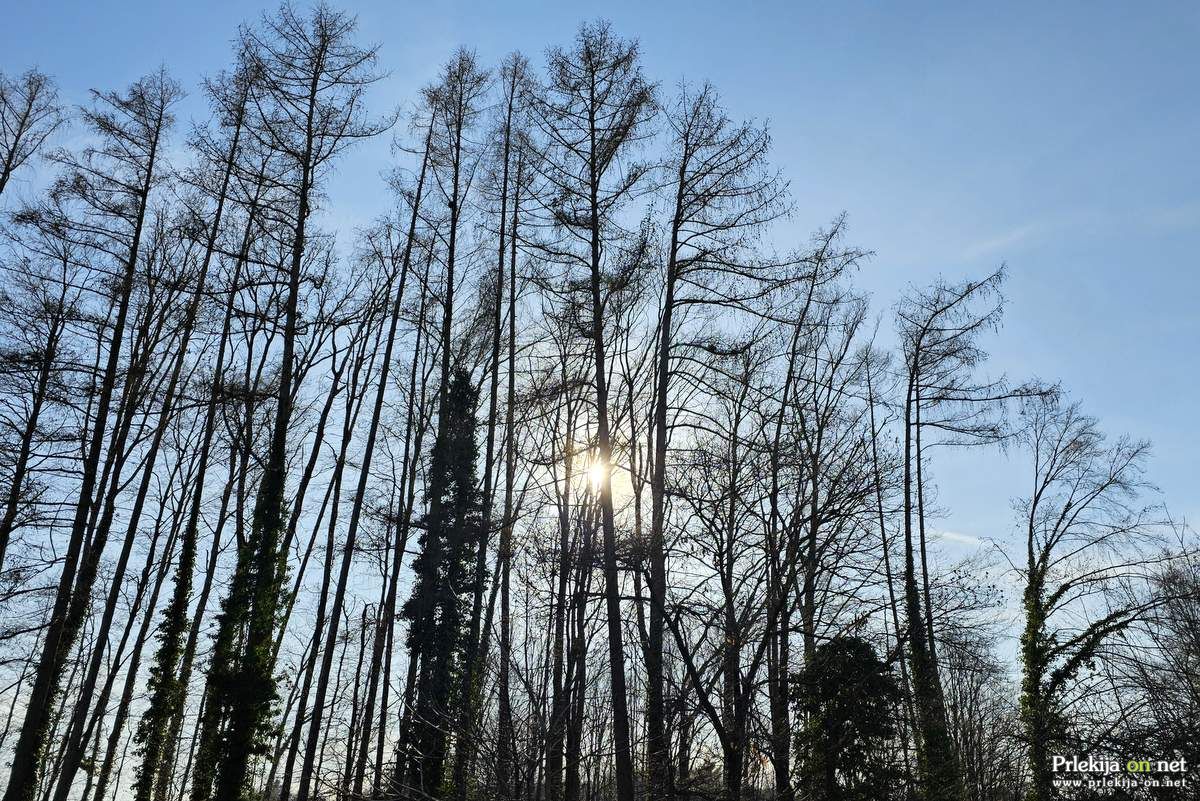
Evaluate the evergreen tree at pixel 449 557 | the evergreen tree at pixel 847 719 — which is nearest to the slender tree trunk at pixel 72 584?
the evergreen tree at pixel 449 557

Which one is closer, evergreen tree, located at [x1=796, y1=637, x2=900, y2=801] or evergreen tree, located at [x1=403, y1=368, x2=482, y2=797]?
evergreen tree, located at [x1=796, y1=637, x2=900, y2=801]

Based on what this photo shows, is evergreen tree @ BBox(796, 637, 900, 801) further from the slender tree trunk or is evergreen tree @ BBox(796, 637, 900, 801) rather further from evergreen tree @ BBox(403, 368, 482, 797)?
the slender tree trunk

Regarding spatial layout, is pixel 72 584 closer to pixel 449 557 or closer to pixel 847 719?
pixel 449 557

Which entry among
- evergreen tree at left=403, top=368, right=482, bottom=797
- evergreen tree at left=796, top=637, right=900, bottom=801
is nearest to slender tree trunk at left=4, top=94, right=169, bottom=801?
evergreen tree at left=403, top=368, right=482, bottom=797

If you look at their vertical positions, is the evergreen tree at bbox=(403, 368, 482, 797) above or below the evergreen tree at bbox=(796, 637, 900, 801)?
above

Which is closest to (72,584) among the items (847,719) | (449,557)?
(449,557)

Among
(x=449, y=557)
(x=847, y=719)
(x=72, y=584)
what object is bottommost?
(x=847, y=719)

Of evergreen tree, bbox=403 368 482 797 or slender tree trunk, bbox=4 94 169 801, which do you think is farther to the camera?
evergreen tree, bbox=403 368 482 797

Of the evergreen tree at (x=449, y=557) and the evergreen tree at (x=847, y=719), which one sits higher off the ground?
the evergreen tree at (x=449, y=557)

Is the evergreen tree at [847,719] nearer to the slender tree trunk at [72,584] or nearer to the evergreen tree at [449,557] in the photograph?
the evergreen tree at [449,557]

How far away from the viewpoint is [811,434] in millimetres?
12578

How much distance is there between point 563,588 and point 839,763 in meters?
6.79

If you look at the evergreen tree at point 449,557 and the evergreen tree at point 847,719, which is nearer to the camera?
the evergreen tree at point 847,719

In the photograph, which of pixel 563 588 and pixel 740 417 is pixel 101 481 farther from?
pixel 740 417
